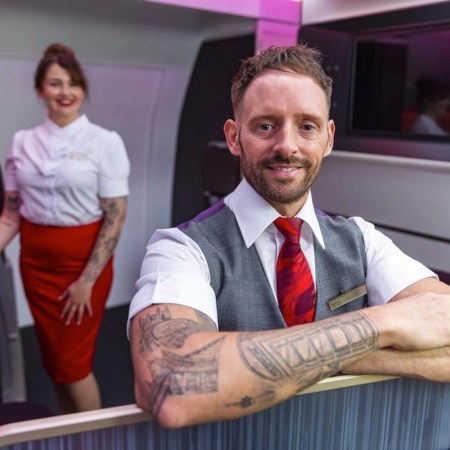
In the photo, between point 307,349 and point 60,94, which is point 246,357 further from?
point 60,94

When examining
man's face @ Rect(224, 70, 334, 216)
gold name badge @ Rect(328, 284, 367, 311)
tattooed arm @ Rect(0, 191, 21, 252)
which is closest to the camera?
man's face @ Rect(224, 70, 334, 216)

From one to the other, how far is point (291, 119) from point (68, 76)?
1142 mm

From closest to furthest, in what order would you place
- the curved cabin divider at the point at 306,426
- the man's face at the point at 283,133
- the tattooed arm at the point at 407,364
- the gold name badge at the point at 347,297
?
the curved cabin divider at the point at 306,426 < the tattooed arm at the point at 407,364 < the man's face at the point at 283,133 < the gold name badge at the point at 347,297

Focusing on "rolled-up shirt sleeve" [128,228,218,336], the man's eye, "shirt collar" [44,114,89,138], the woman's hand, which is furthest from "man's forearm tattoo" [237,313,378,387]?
"shirt collar" [44,114,89,138]

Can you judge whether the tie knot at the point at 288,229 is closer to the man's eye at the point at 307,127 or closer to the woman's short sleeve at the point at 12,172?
the man's eye at the point at 307,127

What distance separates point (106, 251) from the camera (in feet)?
6.41

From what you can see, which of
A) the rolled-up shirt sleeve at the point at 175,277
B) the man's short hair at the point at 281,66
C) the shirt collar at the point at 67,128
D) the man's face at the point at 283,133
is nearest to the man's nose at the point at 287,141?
the man's face at the point at 283,133

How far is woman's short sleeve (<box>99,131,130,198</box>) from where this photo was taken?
6.28 ft

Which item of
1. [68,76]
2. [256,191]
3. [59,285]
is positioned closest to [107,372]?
[59,285]

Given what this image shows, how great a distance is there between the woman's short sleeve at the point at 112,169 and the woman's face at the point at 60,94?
0.53 feet

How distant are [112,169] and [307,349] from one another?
52.9 inches

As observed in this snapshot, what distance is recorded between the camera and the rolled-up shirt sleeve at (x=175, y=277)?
0.91 metres

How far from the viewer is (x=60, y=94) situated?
1.89m

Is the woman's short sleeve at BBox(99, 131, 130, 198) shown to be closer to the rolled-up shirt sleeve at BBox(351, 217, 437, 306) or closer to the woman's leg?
the woman's leg
